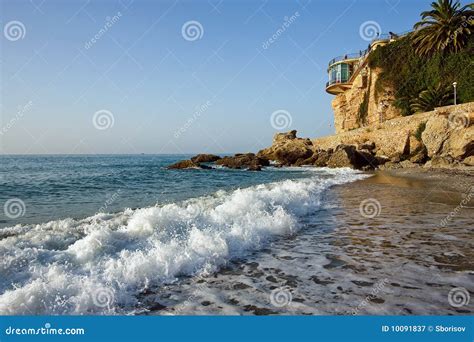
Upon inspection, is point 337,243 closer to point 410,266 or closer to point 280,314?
point 410,266

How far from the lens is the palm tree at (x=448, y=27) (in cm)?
3462

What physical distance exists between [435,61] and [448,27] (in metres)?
3.32

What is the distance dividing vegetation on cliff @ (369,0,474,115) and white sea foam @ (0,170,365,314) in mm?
33870

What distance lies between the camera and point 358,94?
46.3m

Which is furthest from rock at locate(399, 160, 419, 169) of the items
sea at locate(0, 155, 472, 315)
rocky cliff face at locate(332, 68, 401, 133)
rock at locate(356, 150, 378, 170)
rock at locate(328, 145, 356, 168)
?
sea at locate(0, 155, 472, 315)

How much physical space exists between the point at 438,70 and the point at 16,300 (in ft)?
135

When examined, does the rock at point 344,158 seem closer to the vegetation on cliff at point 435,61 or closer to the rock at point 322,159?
the rock at point 322,159

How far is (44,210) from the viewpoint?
1105 cm

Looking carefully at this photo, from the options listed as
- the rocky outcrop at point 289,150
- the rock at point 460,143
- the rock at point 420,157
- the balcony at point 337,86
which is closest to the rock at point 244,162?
the rocky outcrop at point 289,150

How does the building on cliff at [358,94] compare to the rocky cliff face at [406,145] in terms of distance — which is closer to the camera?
the rocky cliff face at [406,145]

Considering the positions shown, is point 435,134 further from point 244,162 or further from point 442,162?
point 244,162

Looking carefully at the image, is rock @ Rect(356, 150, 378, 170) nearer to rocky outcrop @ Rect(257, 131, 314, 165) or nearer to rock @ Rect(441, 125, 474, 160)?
rock @ Rect(441, 125, 474, 160)

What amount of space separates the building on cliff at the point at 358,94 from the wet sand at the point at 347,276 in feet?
114

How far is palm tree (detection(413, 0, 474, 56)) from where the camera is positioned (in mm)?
34625
